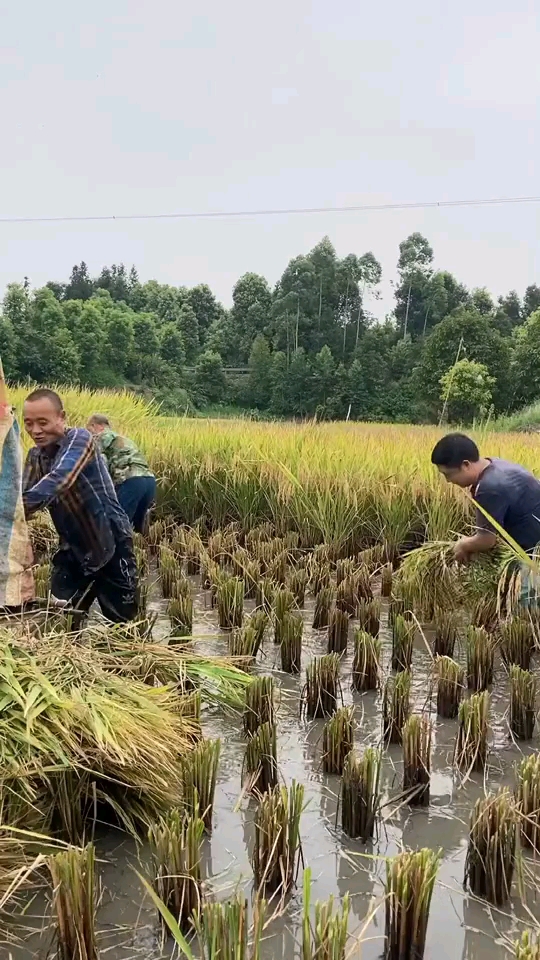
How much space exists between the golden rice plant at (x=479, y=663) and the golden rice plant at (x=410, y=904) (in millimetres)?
1747

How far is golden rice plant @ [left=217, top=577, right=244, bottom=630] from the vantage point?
174 inches

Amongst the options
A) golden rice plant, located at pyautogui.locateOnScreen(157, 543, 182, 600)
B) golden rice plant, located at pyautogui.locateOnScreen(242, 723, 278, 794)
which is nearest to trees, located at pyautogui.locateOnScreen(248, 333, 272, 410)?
golden rice plant, located at pyautogui.locateOnScreen(157, 543, 182, 600)

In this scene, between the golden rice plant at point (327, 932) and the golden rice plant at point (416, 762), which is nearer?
the golden rice plant at point (327, 932)

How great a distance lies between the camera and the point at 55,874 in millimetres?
1750

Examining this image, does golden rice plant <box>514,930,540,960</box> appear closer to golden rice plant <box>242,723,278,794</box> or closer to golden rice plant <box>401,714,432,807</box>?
golden rice plant <box>401,714,432,807</box>

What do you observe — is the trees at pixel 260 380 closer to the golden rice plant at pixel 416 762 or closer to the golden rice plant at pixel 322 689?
the golden rice plant at pixel 322 689

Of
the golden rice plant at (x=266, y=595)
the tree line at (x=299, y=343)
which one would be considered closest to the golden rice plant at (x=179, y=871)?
the golden rice plant at (x=266, y=595)

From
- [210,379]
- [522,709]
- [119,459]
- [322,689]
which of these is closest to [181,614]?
[322,689]

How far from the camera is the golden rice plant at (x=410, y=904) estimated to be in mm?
1771

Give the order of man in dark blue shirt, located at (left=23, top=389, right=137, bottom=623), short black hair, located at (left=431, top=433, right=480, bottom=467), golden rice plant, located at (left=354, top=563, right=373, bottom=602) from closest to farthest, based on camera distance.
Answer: man in dark blue shirt, located at (left=23, top=389, right=137, bottom=623), short black hair, located at (left=431, top=433, right=480, bottom=467), golden rice plant, located at (left=354, top=563, right=373, bottom=602)

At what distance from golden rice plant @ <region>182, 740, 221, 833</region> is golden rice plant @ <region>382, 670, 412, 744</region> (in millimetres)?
851

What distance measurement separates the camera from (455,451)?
12.7 ft

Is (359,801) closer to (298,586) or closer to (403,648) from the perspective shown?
(403,648)

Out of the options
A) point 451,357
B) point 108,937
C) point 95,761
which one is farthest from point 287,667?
point 451,357
